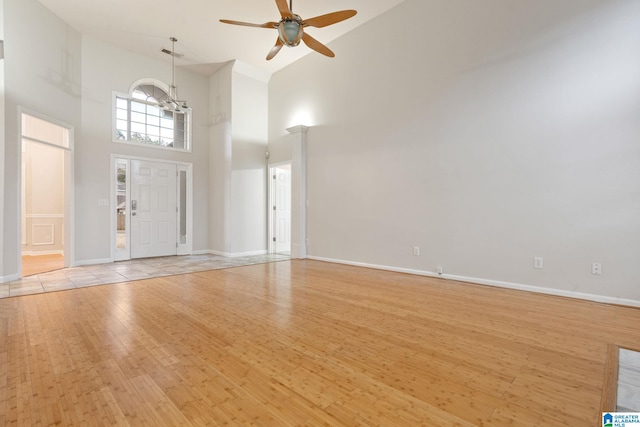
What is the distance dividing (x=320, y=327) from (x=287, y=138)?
17.2ft

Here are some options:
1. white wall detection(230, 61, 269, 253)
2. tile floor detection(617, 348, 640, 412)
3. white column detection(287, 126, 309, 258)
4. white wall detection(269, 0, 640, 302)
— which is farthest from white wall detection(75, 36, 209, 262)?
tile floor detection(617, 348, 640, 412)

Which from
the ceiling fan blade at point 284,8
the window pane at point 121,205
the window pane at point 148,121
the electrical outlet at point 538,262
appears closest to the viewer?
the ceiling fan blade at point 284,8

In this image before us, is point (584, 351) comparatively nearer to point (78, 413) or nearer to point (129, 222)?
point (78, 413)

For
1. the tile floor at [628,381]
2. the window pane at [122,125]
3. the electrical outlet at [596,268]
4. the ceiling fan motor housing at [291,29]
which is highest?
the ceiling fan motor housing at [291,29]

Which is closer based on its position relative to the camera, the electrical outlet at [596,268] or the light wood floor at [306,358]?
the light wood floor at [306,358]

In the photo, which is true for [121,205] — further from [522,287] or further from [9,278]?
[522,287]

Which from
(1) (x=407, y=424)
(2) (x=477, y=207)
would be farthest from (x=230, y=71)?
(1) (x=407, y=424)

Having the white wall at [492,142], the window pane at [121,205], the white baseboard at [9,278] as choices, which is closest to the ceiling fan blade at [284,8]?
the white wall at [492,142]

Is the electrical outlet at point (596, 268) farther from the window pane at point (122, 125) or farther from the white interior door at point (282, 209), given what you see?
the window pane at point (122, 125)

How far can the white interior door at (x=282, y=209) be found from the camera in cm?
758

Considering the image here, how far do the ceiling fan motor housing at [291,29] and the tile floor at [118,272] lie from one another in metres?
3.89

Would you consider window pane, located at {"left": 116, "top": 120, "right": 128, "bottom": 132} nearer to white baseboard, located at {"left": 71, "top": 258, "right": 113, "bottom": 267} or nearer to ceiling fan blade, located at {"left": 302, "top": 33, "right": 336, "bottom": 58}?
white baseboard, located at {"left": 71, "top": 258, "right": 113, "bottom": 267}

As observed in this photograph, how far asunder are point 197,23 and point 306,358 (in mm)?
5871

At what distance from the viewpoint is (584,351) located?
214 centimetres
